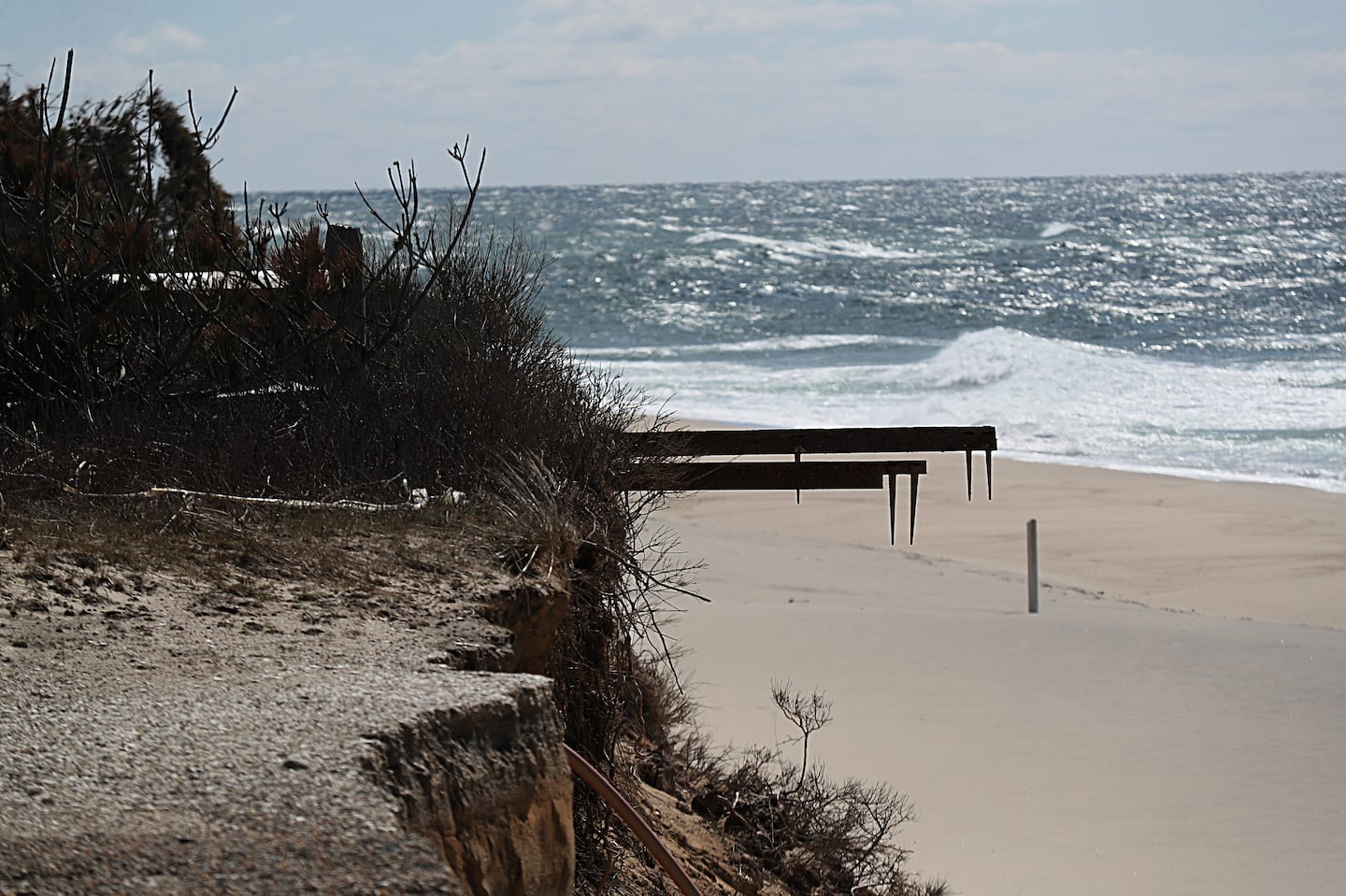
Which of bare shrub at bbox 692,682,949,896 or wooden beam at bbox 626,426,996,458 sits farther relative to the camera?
wooden beam at bbox 626,426,996,458

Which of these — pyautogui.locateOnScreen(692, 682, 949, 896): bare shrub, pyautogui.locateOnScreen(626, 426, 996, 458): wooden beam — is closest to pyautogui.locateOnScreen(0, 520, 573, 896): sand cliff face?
pyautogui.locateOnScreen(692, 682, 949, 896): bare shrub

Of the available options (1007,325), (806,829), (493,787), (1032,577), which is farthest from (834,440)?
(1007,325)

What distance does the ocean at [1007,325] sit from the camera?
2478 cm

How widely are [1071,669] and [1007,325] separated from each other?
105 ft

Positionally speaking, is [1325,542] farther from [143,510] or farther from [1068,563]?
[143,510]

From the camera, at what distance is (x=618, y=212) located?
9806cm

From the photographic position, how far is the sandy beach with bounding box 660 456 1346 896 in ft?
27.9

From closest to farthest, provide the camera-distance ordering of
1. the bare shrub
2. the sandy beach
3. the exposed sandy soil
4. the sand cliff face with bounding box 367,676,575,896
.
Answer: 1. the exposed sandy soil
2. the sand cliff face with bounding box 367,676,575,896
3. the bare shrub
4. the sandy beach

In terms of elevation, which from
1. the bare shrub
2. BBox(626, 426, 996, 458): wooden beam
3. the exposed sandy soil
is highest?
BBox(626, 426, 996, 458): wooden beam

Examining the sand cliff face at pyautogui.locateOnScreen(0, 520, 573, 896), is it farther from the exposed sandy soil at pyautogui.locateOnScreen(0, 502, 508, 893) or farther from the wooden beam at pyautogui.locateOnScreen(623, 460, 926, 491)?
the wooden beam at pyautogui.locateOnScreen(623, 460, 926, 491)

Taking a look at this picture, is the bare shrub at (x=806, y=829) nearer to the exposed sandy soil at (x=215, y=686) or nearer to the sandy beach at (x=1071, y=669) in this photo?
the sandy beach at (x=1071, y=669)

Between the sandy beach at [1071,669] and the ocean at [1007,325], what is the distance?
2901mm

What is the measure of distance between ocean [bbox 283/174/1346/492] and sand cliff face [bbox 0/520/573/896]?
4920mm

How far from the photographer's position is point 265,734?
317 cm
